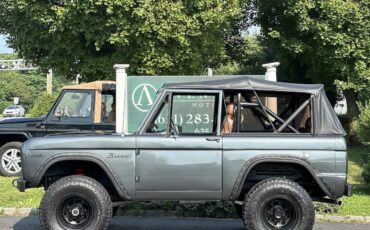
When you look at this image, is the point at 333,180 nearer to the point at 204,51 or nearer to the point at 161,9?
the point at 161,9

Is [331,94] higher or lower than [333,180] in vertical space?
higher

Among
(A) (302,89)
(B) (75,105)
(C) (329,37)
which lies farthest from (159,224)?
(C) (329,37)

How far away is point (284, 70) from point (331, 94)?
258cm

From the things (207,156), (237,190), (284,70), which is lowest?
(237,190)

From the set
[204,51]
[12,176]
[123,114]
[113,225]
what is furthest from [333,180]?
[204,51]

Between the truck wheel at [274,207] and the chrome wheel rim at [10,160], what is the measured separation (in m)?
7.98

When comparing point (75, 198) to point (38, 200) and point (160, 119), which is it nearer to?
point (160, 119)

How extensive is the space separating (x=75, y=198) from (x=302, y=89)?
Answer: 10.7 ft

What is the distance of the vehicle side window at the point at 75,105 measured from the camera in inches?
487

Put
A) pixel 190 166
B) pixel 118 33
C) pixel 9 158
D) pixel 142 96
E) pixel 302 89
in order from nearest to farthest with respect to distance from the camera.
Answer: pixel 190 166, pixel 302 89, pixel 142 96, pixel 9 158, pixel 118 33

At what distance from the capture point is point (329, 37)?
763 inches

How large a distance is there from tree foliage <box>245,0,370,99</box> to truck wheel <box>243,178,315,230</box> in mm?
13313

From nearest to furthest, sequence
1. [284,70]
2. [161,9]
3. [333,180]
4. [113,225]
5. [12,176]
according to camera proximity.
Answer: [333,180]
[113,225]
[12,176]
[161,9]
[284,70]

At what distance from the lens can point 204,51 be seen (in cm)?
1925
